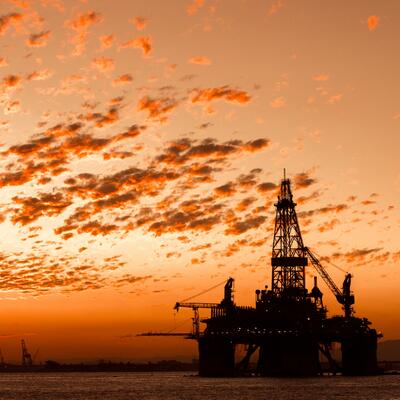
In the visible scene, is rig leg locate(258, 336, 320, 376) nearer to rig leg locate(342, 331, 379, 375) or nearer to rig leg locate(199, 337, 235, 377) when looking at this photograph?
rig leg locate(342, 331, 379, 375)

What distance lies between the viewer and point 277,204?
5231 inches

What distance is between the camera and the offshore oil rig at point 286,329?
125 meters

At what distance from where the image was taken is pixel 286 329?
12531 cm

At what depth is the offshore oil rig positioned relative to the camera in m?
125

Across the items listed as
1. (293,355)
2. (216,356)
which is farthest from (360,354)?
(216,356)

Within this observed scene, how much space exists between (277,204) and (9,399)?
57538mm

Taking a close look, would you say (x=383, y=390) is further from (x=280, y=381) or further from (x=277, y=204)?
(x=277, y=204)

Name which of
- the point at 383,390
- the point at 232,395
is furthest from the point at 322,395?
the point at 383,390

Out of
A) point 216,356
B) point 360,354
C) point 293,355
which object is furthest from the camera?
point 360,354

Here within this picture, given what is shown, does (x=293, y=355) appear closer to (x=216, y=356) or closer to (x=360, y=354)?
(x=360, y=354)

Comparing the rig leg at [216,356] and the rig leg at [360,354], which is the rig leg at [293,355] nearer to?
the rig leg at [360,354]

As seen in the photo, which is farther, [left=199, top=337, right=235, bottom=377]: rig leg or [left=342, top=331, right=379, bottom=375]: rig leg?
[left=342, top=331, right=379, bottom=375]: rig leg

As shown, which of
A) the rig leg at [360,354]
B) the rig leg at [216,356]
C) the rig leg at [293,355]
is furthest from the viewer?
the rig leg at [360,354]

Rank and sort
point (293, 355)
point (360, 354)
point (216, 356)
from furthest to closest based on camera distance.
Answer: point (360, 354) → point (216, 356) → point (293, 355)
